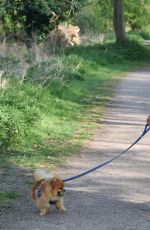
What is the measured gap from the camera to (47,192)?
615cm

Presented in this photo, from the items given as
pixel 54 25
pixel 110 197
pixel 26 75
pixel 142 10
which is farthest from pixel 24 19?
pixel 142 10

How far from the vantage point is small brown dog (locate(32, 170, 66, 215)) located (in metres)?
6.13

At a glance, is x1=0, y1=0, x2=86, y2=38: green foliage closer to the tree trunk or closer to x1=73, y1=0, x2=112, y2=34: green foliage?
the tree trunk

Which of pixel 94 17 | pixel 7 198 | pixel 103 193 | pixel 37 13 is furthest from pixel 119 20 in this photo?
pixel 7 198

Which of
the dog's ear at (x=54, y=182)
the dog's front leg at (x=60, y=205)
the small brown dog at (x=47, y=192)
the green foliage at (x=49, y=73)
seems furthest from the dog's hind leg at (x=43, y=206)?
the green foliage at (x=49, y=73)

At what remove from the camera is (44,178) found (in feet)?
21.1

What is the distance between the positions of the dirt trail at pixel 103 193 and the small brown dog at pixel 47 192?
121 mm

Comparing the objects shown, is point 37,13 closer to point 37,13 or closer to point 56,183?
point 37,13

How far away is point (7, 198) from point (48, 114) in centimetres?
550

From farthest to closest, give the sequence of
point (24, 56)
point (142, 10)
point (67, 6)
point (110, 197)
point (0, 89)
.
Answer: point (142, 10)
point (67, 6)
point (24, 56)
point (0, 89)
point (110, 197)

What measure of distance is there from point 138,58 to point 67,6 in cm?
1096

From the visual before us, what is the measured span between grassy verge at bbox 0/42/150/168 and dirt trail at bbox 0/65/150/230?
1.43 feet

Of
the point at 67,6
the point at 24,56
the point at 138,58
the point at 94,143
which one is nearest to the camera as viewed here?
the point at 94,143

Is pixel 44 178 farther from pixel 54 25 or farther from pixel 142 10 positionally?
pixel 142 10
